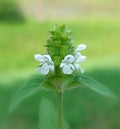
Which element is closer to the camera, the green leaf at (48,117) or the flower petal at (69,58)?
the flower petal at (69,58)

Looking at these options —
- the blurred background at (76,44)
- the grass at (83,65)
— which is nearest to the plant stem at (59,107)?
the blurred background at (76,44)

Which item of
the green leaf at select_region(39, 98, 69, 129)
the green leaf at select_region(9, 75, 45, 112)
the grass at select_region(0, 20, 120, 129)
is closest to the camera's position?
the green leaf at select_region(9, 75, 45, 112)

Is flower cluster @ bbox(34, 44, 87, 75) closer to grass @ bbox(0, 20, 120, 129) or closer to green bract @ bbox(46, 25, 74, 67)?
green bract @ bbox(46, 25, 74, 67)

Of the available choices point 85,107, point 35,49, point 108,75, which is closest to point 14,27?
point 35,49

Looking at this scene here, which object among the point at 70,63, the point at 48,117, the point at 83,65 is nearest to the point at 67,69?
the point at 70,63

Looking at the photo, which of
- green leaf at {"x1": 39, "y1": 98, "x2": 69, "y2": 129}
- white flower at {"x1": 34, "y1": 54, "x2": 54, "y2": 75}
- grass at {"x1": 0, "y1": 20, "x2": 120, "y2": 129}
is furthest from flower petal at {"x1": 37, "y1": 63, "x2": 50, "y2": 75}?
grass at {"x1": 0, "y1": 20, "x2": 120, "y2": 129}

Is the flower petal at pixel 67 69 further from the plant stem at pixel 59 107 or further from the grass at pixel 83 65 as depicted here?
the grass at pixel 83 65
